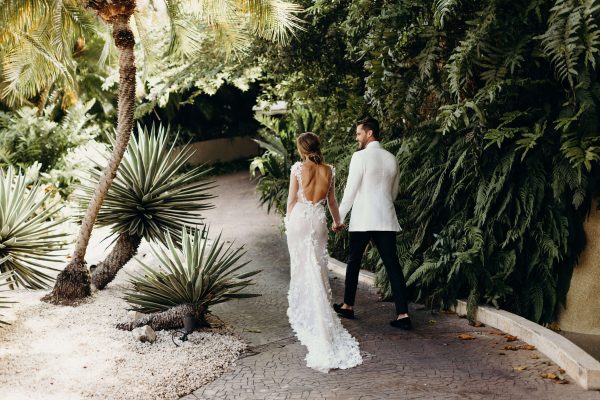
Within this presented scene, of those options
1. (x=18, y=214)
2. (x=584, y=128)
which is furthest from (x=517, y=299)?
(x=18, y=214)

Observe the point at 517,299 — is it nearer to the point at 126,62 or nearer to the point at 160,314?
the point at 160,314

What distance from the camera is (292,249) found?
25.3 feet

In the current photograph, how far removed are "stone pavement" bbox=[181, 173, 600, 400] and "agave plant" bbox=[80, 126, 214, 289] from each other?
161cm

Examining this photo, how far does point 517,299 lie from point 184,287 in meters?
3.66

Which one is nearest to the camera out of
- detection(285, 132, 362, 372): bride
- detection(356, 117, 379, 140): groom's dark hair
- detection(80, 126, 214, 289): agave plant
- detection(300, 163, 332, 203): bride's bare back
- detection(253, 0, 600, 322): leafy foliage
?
detection(253, 0, 600, 322): leafy foliage

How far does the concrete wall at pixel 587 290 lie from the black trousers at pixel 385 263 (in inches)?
75.2

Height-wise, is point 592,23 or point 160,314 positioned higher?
point 592,23

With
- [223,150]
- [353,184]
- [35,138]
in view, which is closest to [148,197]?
[353,184]

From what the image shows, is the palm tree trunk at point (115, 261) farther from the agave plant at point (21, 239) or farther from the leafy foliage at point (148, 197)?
the agave plant at point (21, 239)

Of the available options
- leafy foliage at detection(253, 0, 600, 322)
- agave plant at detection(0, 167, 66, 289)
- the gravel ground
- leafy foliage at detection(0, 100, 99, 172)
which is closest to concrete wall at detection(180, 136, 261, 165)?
leafy foliage at detection(0, 100, 99, 172)

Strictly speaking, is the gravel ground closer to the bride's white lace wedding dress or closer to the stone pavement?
the stone pavement

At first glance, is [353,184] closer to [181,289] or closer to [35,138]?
[181,289]

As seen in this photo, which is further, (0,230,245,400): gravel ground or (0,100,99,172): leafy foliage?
(0,100,99,172): leafy foliage

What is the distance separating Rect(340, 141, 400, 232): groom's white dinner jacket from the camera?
7566 millimetres
